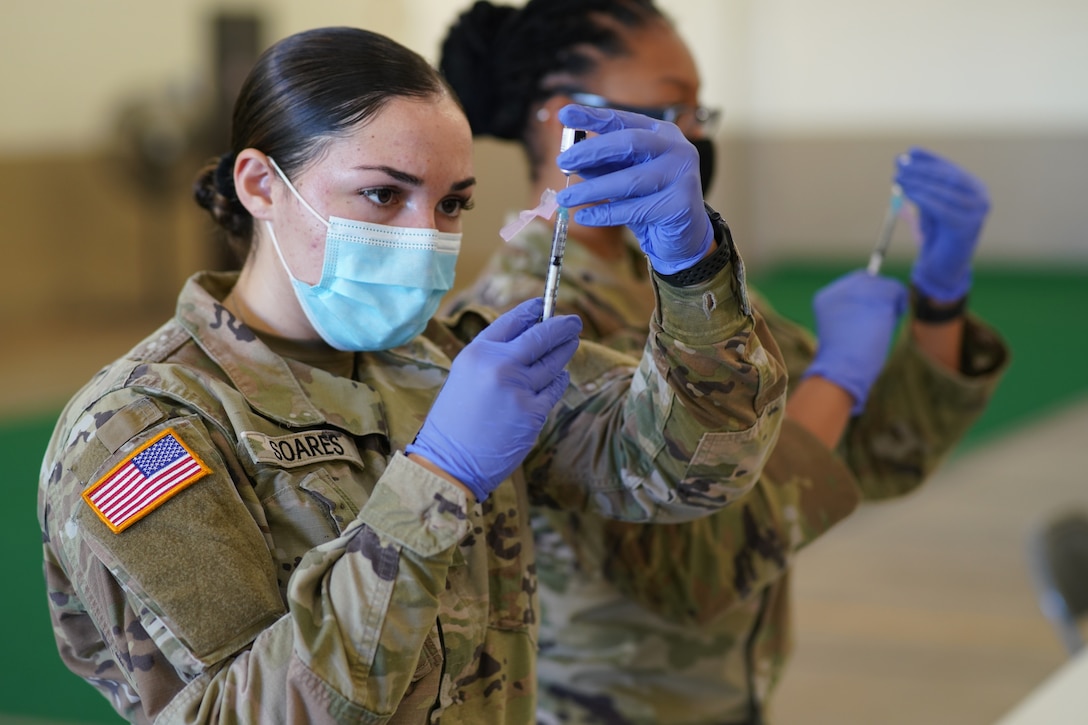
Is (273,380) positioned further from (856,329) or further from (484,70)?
(856,329)

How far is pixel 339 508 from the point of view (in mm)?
1127

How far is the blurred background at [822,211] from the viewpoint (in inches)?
149

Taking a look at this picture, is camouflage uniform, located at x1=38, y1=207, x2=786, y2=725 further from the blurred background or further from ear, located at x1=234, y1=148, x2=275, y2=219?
the blurred background

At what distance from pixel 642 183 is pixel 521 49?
0.73m

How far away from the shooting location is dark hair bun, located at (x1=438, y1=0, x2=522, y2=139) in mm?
1775

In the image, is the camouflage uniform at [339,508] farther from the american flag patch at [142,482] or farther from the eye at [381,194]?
the eye at [381,194]

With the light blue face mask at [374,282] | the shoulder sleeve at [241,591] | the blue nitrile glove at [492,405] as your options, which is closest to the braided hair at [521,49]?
the light blue face mask at [374,282]

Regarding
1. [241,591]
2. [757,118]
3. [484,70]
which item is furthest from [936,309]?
[757,118]

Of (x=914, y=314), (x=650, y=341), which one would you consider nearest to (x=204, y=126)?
(x=914, y=314)

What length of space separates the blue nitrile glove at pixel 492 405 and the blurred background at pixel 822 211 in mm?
2476

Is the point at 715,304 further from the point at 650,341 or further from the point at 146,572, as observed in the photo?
the point at 146,572

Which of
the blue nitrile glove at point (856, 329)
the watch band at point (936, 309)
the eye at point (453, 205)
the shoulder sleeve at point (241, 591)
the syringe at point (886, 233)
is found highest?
the eye at point (453, 205)

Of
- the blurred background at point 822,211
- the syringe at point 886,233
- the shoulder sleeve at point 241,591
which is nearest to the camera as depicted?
the shoulder sleeve at point 241,591

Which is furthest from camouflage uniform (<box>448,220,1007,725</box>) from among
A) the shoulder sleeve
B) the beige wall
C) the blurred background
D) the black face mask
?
the beige wall
